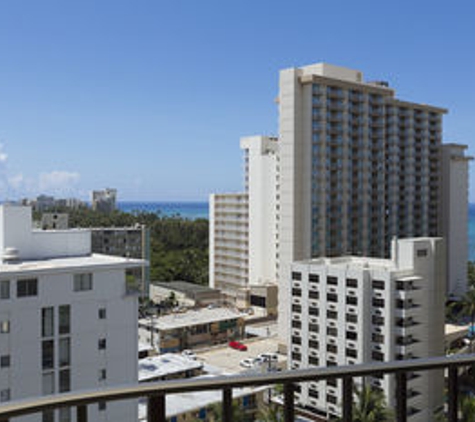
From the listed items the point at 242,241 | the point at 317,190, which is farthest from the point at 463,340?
the point at 242,241

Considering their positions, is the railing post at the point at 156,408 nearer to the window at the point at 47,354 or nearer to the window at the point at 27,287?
the window at the point at 27,287

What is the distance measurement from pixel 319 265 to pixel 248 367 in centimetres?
616

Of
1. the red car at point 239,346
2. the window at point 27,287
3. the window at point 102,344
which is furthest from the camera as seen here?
the red car at point 239,346

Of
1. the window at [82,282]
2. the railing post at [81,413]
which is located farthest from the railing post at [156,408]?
the window at [82,282]

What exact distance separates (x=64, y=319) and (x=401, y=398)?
30.3 ft

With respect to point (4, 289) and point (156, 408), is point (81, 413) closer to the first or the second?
point (156, 408)

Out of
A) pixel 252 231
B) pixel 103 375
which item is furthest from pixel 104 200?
pixel 103 375

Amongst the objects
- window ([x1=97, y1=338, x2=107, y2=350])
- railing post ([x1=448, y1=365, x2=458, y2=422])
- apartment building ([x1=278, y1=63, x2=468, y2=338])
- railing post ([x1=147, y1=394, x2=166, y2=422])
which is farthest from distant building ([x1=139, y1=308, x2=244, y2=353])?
railing post ([x1=147, y1=394, x2=166, y2=422])

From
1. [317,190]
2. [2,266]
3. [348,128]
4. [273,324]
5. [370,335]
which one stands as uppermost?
[348,128]

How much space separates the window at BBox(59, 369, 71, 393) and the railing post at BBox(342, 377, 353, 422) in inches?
365

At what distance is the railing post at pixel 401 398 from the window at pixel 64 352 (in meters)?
9.23

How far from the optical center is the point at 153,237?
55500 mm

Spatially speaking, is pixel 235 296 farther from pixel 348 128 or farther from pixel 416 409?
pixel 416 409

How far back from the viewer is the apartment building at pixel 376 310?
18156 millimetres
